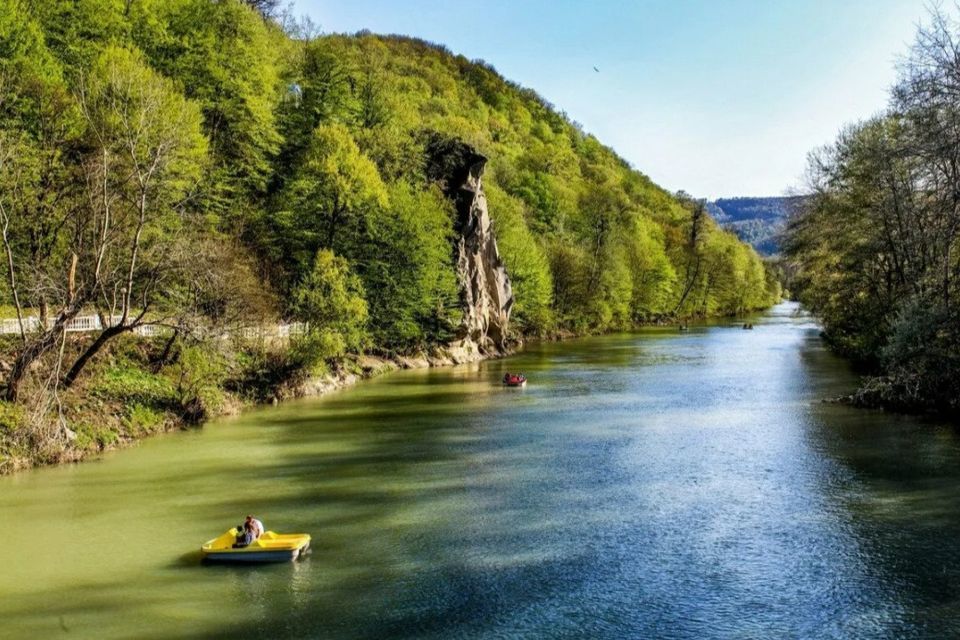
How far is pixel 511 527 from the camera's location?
17828 mm

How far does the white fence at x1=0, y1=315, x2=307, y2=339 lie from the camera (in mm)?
27438

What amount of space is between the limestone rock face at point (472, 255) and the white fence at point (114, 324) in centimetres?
1870

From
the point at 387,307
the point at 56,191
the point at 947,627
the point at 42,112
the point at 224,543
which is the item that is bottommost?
the point at 947,627

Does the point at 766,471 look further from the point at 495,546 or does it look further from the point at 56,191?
the point at 56,191

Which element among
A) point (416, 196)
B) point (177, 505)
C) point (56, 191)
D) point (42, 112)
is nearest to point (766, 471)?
point (177, 505)

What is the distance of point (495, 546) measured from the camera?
16.5 m

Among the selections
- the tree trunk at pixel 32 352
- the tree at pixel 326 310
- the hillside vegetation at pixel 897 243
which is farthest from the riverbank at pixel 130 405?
the hillside vegetation at pixel 897 243

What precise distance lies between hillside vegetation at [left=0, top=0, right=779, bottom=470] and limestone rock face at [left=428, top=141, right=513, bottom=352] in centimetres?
159

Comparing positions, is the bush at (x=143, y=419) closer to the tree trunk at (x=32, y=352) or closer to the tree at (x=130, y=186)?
the tree at (x=130, y=186)

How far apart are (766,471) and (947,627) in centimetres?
1027

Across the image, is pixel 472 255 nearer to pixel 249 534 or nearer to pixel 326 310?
pixel 326 310

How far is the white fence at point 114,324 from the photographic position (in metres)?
27.4

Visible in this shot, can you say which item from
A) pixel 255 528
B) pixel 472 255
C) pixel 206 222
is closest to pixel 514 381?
pixel 206 222

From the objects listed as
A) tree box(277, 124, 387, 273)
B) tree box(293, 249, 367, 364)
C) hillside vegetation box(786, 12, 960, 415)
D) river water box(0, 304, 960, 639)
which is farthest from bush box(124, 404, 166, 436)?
hillside vegetation box(786, 12, 960, 415)
